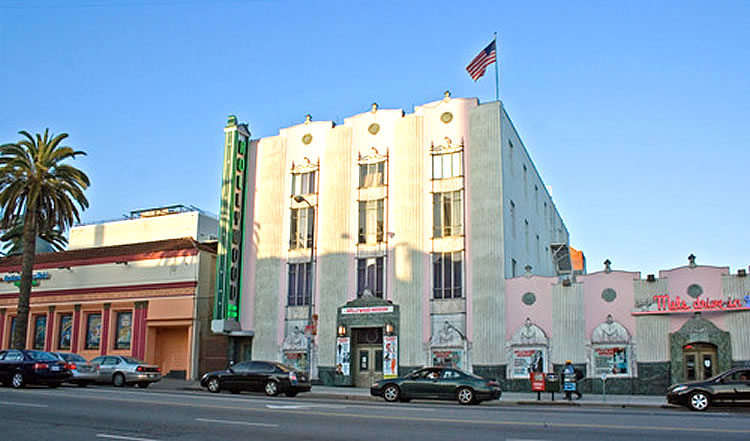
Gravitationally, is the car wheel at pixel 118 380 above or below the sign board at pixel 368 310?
below

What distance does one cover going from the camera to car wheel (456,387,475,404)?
75.2 feet

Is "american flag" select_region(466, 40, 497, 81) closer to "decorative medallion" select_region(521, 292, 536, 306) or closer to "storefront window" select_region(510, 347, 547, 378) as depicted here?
"decorative medallion" select_region(521, 292, 536, 306)

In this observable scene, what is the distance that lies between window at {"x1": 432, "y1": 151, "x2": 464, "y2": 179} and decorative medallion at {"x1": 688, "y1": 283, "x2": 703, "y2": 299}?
12.5 meters

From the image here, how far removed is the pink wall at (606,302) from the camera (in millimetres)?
31797

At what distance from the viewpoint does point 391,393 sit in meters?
24.2

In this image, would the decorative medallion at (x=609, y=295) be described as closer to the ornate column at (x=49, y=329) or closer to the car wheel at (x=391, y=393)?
the car wheel at (x=391, y=393)

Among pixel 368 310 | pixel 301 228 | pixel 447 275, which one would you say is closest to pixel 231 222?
pixel 301 228

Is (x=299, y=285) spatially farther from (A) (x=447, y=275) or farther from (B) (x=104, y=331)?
(B) (x=104, y=331)

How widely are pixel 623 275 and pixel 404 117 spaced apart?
47.3 feet

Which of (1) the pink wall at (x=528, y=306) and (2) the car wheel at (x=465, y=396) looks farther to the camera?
(1) the pink wall at (x=528, y=306)

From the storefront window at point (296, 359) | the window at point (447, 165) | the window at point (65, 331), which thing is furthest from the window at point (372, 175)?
the window at point (65, 331)

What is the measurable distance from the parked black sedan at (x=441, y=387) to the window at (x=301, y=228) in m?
16.1

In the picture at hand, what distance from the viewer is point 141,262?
138ft

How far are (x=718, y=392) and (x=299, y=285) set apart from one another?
23.5 meters
